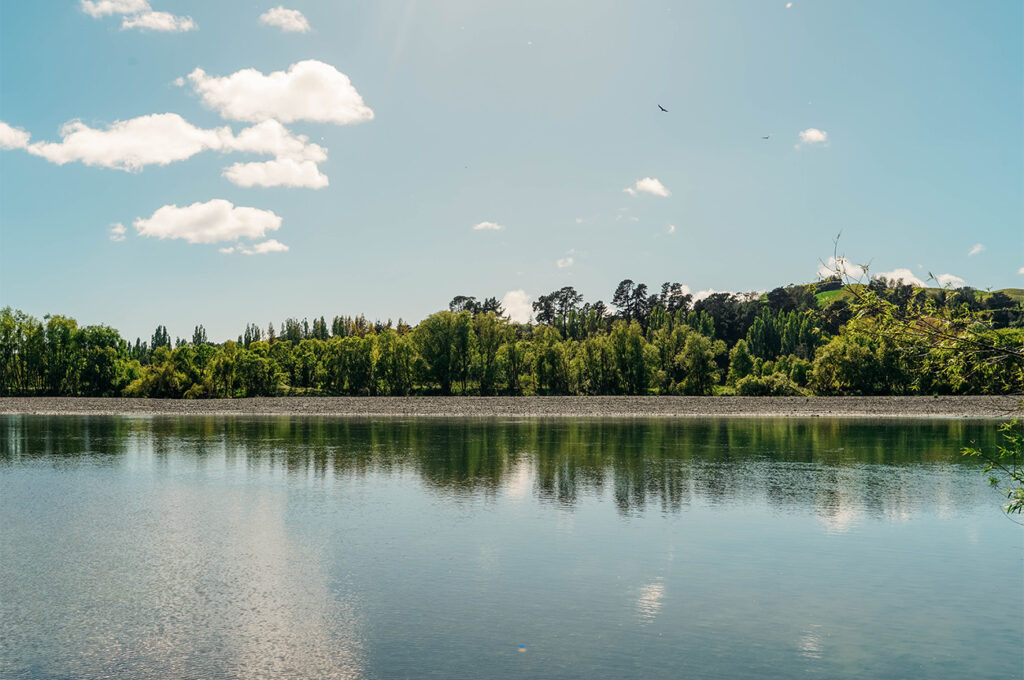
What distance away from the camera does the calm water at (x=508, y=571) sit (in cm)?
1605

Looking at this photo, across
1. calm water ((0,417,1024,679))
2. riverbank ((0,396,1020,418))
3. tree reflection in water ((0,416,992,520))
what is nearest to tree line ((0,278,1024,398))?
riverbank ((0,396,1020,418))

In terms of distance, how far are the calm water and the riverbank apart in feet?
203

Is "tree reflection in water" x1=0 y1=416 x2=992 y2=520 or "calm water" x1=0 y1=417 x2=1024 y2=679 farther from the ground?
"calm water" x1=0 y1=417 x2=1024 y2=679

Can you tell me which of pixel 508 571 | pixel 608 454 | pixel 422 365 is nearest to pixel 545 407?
pixel 422 365

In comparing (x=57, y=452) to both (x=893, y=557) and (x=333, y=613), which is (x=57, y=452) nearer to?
(x=333, y=613)

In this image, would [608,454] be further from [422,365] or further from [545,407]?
[422,365]

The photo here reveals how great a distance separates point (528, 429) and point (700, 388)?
228ft

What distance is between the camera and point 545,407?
11806cm

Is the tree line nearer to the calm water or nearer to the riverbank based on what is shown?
the riverbank

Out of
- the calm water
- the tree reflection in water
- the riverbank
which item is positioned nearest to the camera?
the calm water

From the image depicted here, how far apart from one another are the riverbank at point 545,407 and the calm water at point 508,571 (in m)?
61.8

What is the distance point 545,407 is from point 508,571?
313ft

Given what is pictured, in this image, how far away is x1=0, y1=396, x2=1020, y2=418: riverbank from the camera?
106500 mm

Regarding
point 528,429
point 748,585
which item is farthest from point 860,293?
point 528,429
